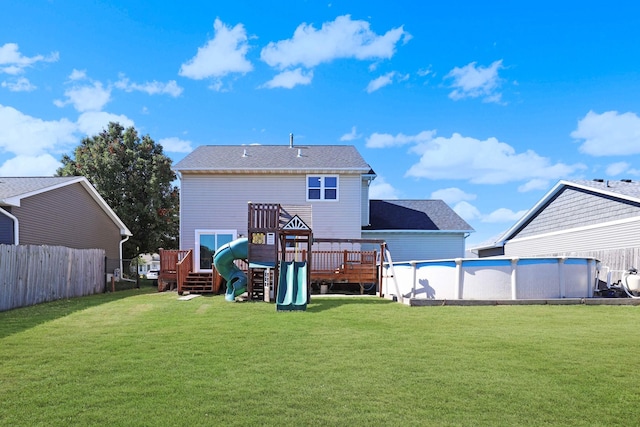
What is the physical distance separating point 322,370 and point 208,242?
14871 mm

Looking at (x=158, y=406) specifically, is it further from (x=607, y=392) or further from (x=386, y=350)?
(x=607, y=392)

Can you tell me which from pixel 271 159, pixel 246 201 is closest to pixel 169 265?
pixel 246 201

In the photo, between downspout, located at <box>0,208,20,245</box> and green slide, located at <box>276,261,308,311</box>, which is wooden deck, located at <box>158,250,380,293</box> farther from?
downspout, located at <box>0,208,20,245</box>

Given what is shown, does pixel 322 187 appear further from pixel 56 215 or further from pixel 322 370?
pixel 322 370

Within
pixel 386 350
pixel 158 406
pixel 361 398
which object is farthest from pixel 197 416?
pixel 386 350

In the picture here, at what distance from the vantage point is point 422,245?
2248 cm

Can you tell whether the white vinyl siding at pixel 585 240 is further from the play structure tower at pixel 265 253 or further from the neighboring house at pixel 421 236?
the play structure tower at pixel 265 253

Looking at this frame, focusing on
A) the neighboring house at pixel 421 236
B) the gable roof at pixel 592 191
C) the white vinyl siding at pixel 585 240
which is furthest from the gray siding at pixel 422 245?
the gable roof at pixel 592 191

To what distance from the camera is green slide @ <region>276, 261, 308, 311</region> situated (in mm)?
11728

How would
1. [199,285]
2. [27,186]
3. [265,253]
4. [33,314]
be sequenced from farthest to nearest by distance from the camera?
1. [27,186]
2. [199,285]
3. [265,253]
4. [33,314]

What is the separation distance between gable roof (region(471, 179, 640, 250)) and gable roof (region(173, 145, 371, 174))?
9837 millimetres

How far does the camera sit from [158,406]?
15.1 feet

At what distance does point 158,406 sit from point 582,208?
2078cm

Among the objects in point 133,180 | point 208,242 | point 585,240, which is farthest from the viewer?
point 133,180
